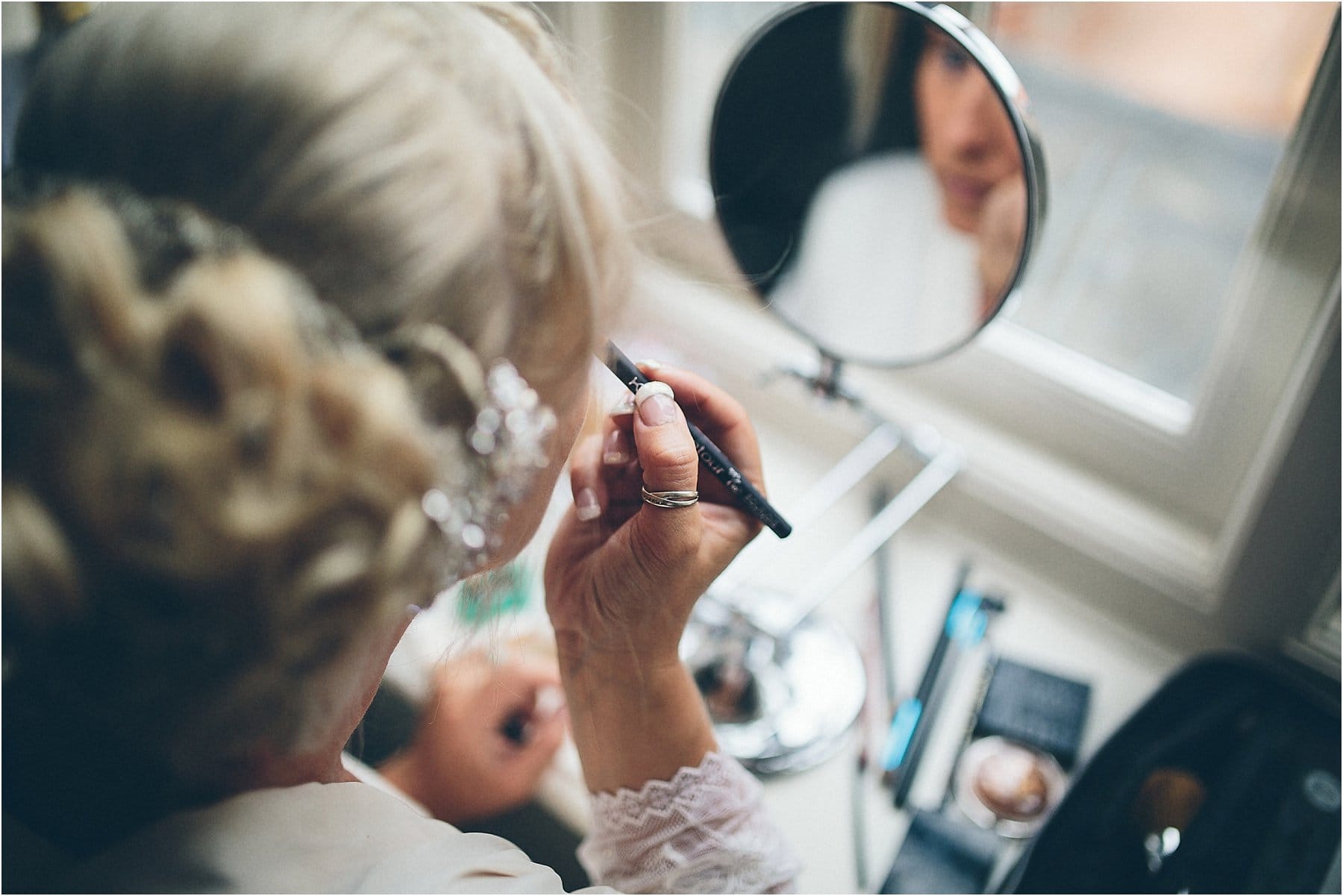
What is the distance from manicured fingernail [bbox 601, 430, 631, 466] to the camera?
618 millimetres

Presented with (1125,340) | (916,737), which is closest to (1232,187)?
(1125,340)

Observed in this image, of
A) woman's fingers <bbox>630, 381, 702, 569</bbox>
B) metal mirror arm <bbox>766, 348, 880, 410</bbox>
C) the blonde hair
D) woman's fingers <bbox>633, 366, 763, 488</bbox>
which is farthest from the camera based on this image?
metal mirror arm <bbox>766, 348, 880, 410</bbox>

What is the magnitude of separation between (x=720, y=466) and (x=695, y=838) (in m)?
0.24

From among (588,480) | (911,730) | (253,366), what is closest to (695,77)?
(588,480)

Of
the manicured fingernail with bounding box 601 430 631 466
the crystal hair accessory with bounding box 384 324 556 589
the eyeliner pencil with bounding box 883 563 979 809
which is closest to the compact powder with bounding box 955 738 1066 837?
the eyeliner pencil with bounding box 883 563 979 809

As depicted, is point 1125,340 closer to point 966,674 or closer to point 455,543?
point 966,674

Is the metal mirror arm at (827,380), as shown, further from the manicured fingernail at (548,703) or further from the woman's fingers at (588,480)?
the manicured fingernail at (548,703)

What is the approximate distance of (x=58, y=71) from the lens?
380 millimetres

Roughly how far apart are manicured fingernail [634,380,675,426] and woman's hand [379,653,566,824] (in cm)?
31

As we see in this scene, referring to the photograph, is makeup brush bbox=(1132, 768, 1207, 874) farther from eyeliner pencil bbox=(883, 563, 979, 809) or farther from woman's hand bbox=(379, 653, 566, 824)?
A: woman's hand bbox=(379, 653, 566, 824)

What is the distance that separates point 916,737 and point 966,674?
0.39 feet

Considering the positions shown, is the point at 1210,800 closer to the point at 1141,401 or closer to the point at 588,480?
the point at 1141,401

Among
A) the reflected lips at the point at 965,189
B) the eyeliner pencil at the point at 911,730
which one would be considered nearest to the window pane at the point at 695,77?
the reflected lips at the point at 965,189

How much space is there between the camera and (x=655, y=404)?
544mm
